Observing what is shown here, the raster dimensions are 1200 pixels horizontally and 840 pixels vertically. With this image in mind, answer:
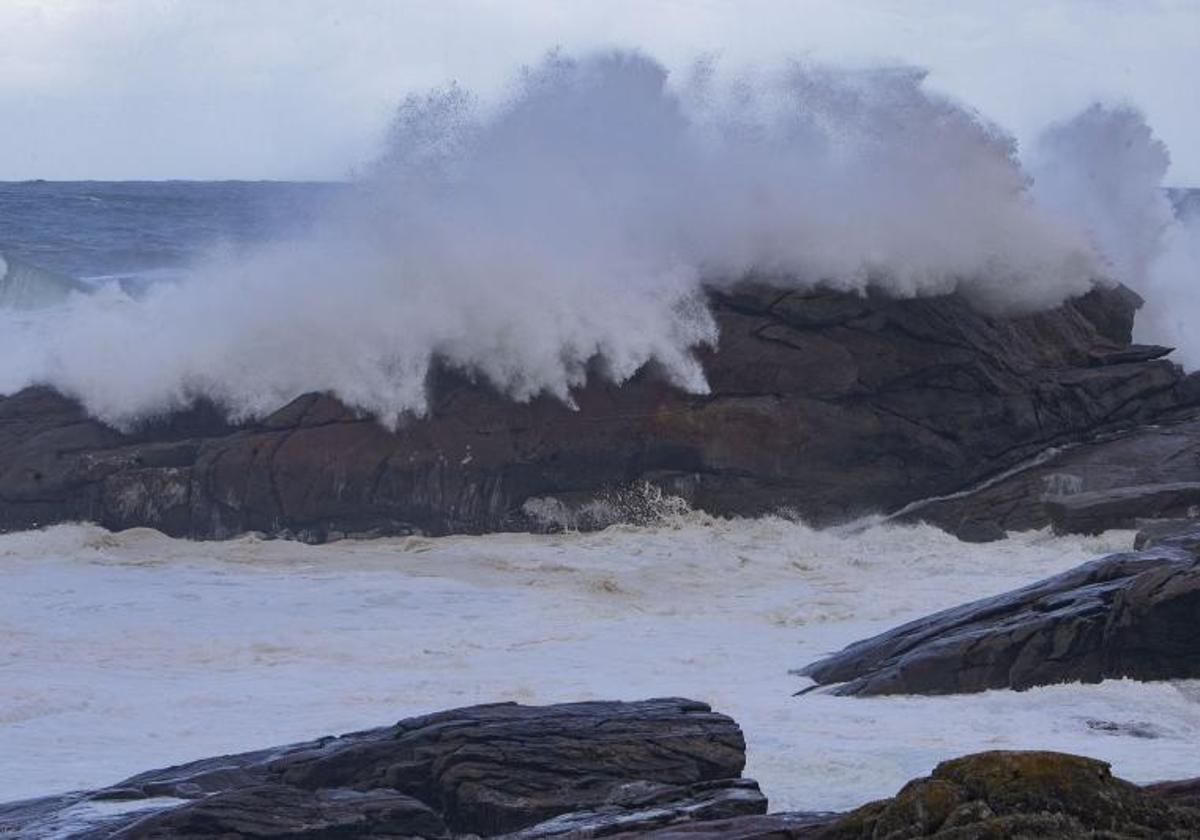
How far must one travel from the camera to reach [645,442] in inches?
709

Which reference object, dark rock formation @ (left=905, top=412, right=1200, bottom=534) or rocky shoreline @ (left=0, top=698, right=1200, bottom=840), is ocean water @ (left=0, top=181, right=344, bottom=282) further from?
rocky shoreline @ (left=0, top=698, right=1200, bottom=840)

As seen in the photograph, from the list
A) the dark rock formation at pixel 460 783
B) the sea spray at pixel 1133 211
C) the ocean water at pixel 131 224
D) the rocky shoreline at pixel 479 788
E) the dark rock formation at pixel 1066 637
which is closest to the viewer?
the rocky shoreline at pixel 479 788

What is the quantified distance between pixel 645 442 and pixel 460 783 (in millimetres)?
9438

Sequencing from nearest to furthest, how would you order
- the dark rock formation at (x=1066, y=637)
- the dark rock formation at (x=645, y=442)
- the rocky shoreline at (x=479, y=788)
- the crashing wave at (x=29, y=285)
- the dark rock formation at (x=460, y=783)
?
the rocky shoreline at (x=479, y=788) < the dark rock formation at (x=460, y=783) < the dark rock formation at (x=1066, y=637) < the dark rock formation at (x=645, y=442) < the crashing wave at (x=29, y=285)

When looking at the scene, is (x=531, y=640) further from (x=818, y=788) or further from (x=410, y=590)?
(x=818, y=788)

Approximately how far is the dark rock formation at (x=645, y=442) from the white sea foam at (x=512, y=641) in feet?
1.41

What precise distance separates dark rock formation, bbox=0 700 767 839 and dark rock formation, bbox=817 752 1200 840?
180 cm

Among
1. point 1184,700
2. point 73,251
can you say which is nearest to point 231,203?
point 73,251

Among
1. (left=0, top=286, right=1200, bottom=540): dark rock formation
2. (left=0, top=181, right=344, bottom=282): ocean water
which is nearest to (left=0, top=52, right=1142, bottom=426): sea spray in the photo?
(left=0, top=286, right=1200, bottom=540): dark rock formation

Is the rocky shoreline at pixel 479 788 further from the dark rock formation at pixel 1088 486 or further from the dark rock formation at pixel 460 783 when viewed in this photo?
the dark rock formation at pixel 1088 486

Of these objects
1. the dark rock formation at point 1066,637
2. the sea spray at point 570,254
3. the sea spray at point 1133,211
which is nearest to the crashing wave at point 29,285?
the sea spray at point 570,254

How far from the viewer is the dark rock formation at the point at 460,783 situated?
798 centimetres

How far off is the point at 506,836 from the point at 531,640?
5.74 m

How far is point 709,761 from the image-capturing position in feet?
29.4
